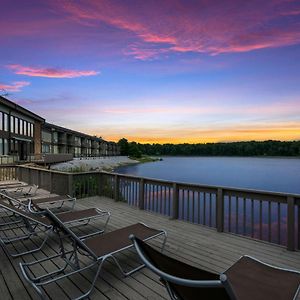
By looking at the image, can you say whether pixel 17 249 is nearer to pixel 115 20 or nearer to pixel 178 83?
pixel 115 20

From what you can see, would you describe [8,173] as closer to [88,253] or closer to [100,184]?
[100,184]

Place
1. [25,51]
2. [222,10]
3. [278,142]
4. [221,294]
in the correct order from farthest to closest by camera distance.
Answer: [278,142] < [25,51] < [222,10] < [221,294]

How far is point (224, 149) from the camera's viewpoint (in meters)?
105

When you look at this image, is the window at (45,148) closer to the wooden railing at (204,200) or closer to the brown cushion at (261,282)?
the wooden railing at (204,200)

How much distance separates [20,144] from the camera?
27.6 m

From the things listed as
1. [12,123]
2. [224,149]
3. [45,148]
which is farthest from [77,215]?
[224,149]

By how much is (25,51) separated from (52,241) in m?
10.2

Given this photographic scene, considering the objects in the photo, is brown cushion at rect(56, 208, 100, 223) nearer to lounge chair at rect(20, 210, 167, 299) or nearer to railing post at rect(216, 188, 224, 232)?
lounge chair at rect(20, 210, 167, 299)

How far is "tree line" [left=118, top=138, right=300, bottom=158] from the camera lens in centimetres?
8665

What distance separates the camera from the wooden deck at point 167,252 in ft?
8.84

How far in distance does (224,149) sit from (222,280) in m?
109

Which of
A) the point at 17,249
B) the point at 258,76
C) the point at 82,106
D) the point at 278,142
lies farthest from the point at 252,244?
the point at 278,142

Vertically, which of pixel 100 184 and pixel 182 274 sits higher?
pixel 182 274

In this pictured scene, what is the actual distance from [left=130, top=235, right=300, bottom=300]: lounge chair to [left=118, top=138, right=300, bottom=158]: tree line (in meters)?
91.9
